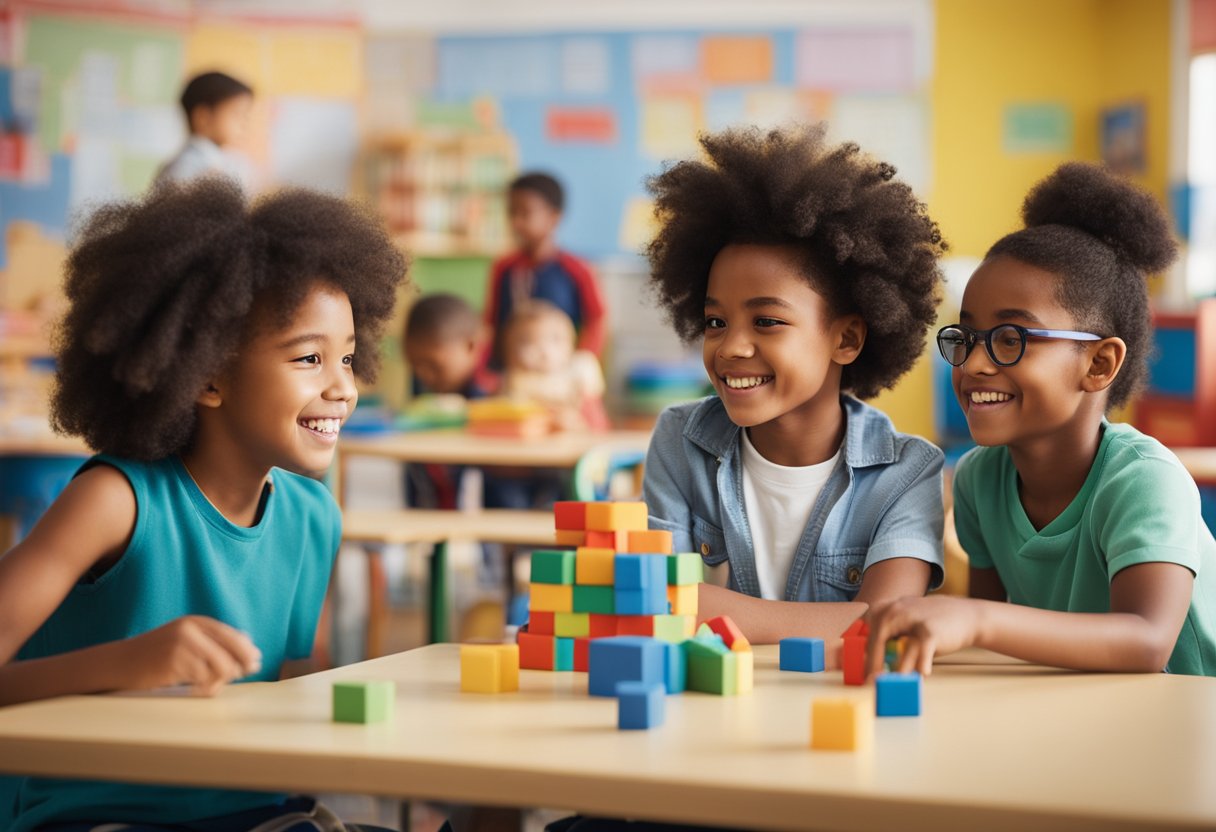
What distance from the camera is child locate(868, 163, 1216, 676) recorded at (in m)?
1.71

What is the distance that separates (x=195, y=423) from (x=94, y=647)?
472 mm

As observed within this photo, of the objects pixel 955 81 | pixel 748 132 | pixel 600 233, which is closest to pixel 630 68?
pixel 600 233

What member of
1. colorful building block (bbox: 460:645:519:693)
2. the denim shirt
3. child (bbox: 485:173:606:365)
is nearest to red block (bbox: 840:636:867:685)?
colorful building block (bbox: 460:645:519:693)

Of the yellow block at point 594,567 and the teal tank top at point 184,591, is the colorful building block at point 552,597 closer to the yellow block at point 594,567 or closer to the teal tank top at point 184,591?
the yellow block at point 594,567

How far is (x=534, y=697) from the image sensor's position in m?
1.29

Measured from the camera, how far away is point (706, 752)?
1.05 m

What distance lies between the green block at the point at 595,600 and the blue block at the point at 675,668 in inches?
3.7

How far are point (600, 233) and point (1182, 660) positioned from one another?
272 inches

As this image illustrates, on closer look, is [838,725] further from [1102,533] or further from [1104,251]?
[1104,251]

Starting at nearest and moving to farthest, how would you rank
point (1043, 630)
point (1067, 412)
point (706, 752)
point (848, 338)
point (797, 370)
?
point (706, 752) < point (1043, 630) < point (1067, 412) < point (797, 370) < point (848, 338)

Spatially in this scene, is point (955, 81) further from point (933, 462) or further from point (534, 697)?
point (534, 697)

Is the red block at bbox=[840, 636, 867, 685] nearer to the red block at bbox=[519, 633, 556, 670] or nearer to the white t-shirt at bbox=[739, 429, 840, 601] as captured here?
the red block at bbox=[519, 633, 556, 670]

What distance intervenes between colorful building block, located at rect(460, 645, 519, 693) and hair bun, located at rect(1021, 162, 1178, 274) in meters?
1.11

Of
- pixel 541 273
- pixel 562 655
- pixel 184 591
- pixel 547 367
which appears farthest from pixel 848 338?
pixel 541 273
